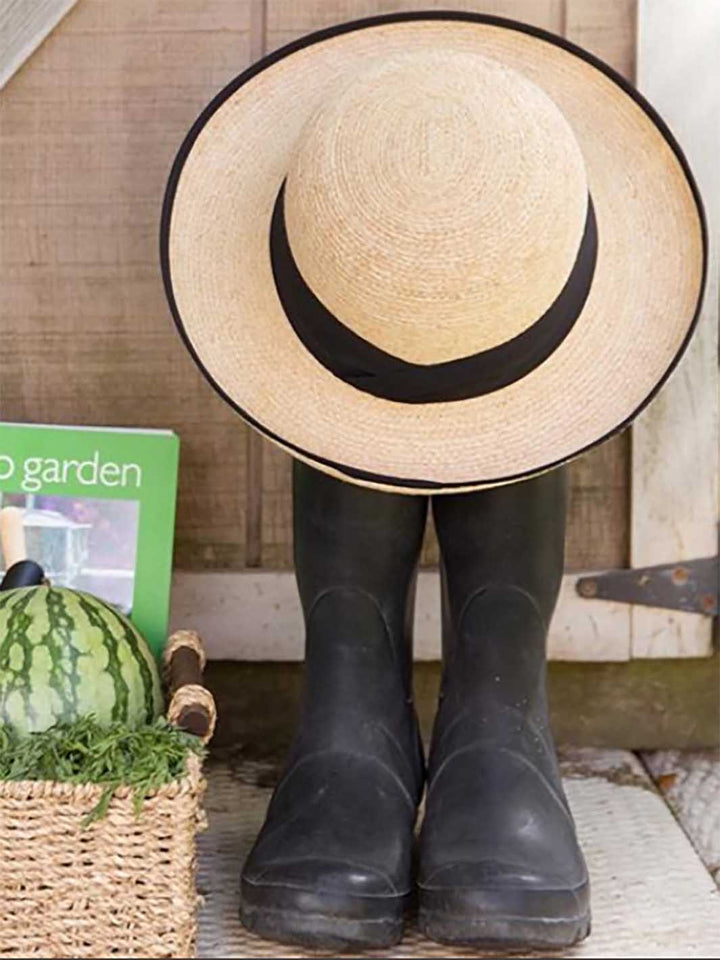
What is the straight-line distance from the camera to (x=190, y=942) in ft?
4.15

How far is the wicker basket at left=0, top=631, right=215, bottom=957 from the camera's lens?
3.94 feet

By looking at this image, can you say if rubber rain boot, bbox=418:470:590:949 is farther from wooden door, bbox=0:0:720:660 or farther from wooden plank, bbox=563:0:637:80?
wooden plank, bbox=563:0:637:80

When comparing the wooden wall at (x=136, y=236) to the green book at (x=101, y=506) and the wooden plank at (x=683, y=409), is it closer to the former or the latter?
the wooden plank at (x=683, y=409)

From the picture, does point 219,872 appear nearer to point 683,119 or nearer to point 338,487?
point 338,487

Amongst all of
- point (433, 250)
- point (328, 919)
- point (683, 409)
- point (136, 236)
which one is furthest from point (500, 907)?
point (136, 236)

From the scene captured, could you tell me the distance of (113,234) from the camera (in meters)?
1.79

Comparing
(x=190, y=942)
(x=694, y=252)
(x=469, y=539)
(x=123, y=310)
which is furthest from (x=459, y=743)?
(x=123, y=310)

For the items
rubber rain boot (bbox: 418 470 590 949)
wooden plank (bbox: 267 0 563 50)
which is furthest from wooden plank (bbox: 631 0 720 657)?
rubber rain boot (bbox: 418 470 590 949)

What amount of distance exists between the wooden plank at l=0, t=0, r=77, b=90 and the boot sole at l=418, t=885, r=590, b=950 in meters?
1.08

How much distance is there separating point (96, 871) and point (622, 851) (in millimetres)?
622

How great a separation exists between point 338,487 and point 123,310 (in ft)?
1.52

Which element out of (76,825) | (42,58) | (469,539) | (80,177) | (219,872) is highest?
(42,58)

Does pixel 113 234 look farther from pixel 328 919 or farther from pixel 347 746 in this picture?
pixel 328 919

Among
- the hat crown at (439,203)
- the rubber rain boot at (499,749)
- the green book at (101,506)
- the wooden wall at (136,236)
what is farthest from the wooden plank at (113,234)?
the hat crown at (439,203)
